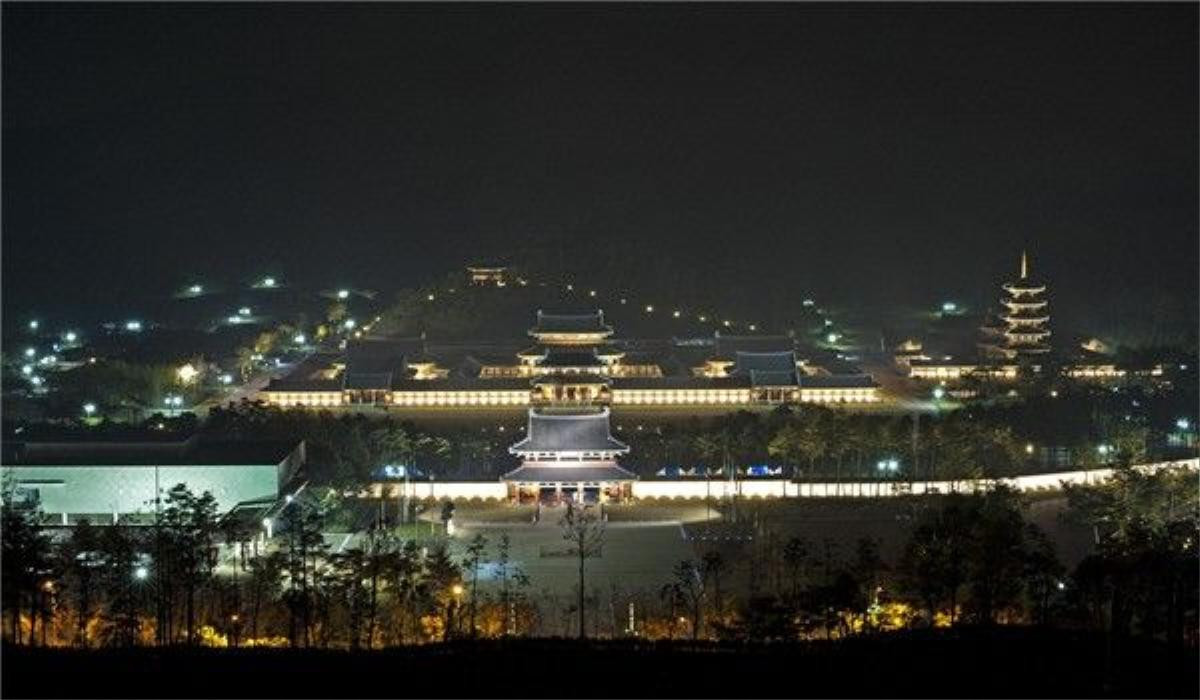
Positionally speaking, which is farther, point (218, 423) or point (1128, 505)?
point (218, 423)

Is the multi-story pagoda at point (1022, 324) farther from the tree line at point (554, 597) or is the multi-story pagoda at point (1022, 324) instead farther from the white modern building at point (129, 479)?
the white modern building at point (129, 479)

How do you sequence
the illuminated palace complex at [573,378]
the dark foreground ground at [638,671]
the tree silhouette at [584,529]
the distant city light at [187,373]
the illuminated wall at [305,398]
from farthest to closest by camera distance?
1. the distant city light at [187,373]
2. the illuminated palace complex at [573,378]
3. the illuminated wall at [305,398]
4. the tree silhouette at [584,529]
5. the dark foreground ground at [638,671]

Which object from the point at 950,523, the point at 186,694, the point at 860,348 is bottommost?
the point at 186,694

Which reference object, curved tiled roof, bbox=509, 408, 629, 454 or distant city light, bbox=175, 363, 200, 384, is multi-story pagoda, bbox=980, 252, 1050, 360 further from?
distant city light, bbox=175, 363, 200, 384

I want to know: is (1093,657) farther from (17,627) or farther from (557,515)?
(557,515)

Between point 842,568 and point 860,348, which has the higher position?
point 860,348

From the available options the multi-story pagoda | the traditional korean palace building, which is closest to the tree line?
the traditional korean palace building

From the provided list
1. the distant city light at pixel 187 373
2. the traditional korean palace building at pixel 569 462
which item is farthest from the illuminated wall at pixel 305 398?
the traditional korean palace building at pixel 569 462

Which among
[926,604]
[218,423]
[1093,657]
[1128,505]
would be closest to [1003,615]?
[926,604]
